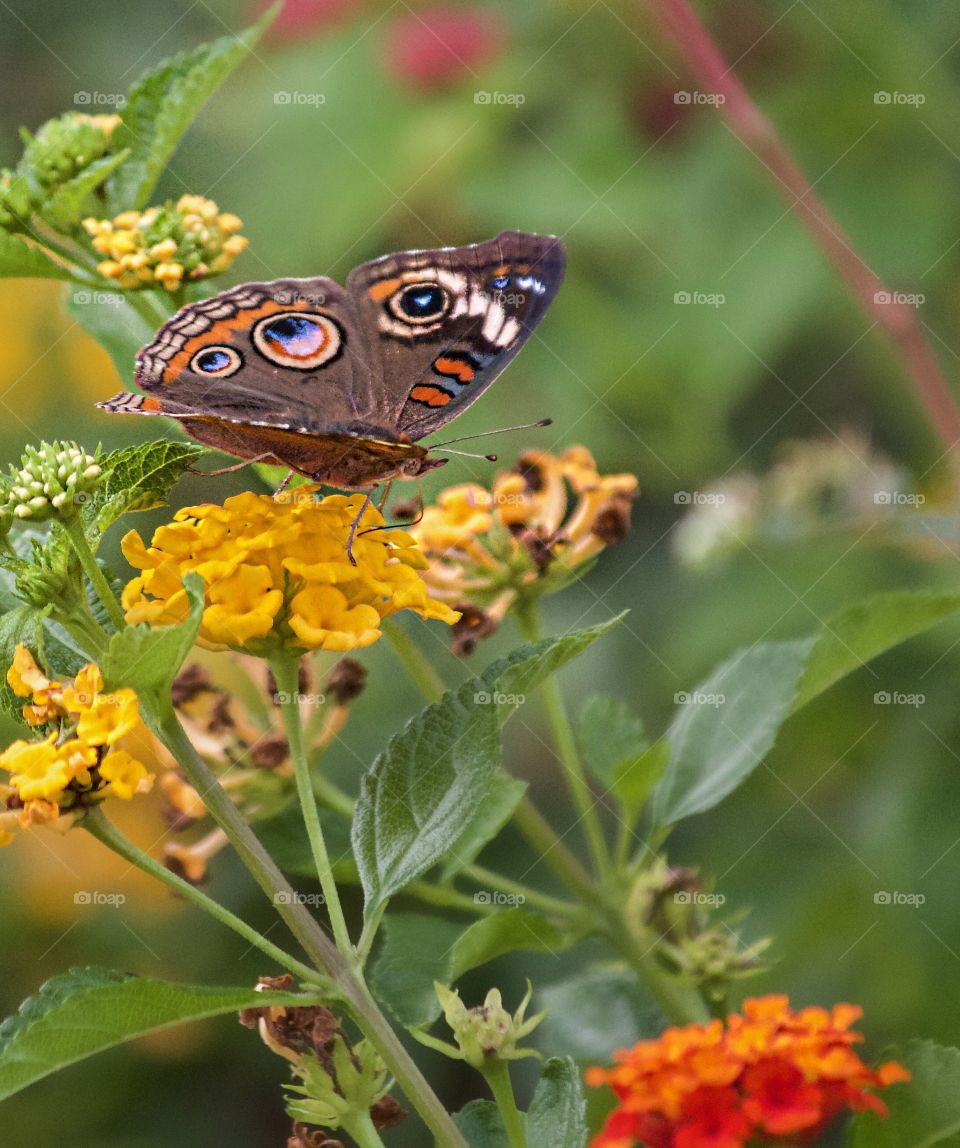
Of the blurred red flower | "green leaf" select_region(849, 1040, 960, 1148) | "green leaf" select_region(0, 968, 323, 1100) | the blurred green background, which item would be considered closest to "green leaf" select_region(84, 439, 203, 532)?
"green leaf" select_region(0, 968, 323, 1100)

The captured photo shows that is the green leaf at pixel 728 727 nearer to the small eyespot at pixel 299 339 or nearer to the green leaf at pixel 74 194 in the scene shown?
the small eyespot at pixel 299 339

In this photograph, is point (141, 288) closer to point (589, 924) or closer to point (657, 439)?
point (589, 924)

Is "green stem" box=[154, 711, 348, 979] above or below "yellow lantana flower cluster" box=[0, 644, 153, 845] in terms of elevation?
below

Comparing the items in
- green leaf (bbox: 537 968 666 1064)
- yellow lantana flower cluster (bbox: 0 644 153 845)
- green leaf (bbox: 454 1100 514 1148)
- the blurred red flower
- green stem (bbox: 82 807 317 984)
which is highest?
the blurred red flower

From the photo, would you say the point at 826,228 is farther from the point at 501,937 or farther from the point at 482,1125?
the point at 482,1125

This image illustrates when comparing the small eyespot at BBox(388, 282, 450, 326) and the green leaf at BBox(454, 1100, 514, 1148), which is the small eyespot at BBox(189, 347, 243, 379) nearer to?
the small eyespot at BBox(388, 282, 450, 326)

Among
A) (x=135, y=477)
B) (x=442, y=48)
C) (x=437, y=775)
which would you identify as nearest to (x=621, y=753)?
(x=437, y=775)
